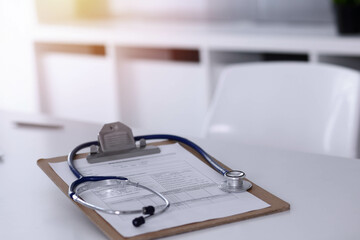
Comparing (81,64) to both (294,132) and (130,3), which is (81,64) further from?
(294,132)

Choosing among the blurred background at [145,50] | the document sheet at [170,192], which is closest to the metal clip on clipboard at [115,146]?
the document sheet at [170,192]

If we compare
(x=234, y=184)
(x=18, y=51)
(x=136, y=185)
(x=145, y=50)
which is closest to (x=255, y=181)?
(x=234, y=184)

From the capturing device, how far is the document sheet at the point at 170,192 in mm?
824

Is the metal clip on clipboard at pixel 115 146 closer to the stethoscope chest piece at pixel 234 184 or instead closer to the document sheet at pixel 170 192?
the document sheet at pixel 170 192

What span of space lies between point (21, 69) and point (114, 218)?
2.84 metres

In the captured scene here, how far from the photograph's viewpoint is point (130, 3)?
348 cm

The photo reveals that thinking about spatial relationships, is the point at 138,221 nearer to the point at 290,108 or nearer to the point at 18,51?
the point at 290,108

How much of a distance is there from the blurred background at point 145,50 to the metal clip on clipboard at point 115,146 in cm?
141

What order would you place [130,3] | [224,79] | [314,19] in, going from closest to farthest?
[224,79] → [314,19] → [130,3]

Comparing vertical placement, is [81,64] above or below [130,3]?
below

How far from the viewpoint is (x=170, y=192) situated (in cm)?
92

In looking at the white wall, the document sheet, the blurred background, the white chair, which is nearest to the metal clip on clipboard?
the document sheet

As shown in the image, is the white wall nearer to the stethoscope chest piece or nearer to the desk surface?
the desk surface

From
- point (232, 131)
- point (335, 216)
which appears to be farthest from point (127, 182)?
point (232, 131)
